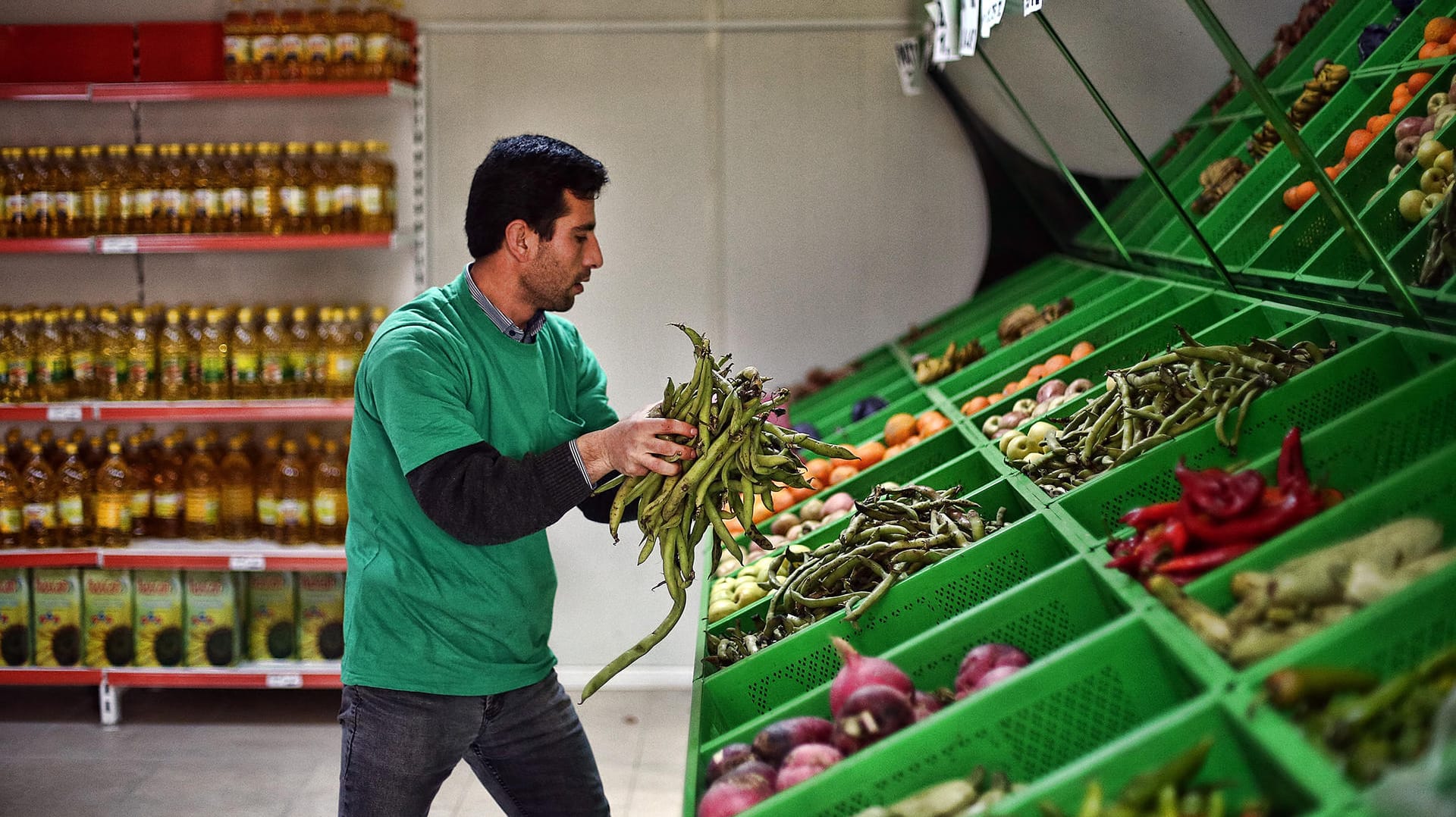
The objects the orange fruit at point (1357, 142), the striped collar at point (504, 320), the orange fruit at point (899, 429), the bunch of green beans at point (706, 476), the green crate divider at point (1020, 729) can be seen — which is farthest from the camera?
the orange fruit at point (899, 429)

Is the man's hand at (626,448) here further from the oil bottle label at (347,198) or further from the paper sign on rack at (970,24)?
the oil bottle label at (347,198)

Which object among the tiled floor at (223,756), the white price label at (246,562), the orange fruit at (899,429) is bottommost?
the tiled floor at (223,756)

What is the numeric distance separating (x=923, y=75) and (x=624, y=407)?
1.91 meters

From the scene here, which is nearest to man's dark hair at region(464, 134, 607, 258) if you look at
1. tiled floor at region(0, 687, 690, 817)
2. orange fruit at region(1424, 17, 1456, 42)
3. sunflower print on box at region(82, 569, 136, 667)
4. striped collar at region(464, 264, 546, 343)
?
striped collar at region(464, 264, 546, 343)

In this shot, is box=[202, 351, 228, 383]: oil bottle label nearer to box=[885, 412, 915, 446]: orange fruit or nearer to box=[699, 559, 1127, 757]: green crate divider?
box=[885, 412, 915, 446]: orange fruit

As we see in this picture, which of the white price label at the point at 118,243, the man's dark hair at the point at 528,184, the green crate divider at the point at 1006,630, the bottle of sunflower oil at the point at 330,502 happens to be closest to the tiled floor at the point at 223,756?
the bottle of sunflower oil at the point at 330,502

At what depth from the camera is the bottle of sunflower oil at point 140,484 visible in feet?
15.9

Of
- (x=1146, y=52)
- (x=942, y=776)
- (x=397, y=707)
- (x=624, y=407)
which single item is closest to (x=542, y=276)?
(x=397, y=707)

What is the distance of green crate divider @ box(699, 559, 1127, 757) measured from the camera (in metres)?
1.92

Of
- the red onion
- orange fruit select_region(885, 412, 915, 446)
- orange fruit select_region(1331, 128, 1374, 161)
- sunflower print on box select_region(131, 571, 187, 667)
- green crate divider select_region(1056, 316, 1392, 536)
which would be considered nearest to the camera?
the red onion

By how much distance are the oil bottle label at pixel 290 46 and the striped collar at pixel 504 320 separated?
2803mm

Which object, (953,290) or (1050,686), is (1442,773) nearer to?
(1050,686)

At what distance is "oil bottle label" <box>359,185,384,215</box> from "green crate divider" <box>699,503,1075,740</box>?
3185mm

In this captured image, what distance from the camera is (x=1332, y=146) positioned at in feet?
9.03
